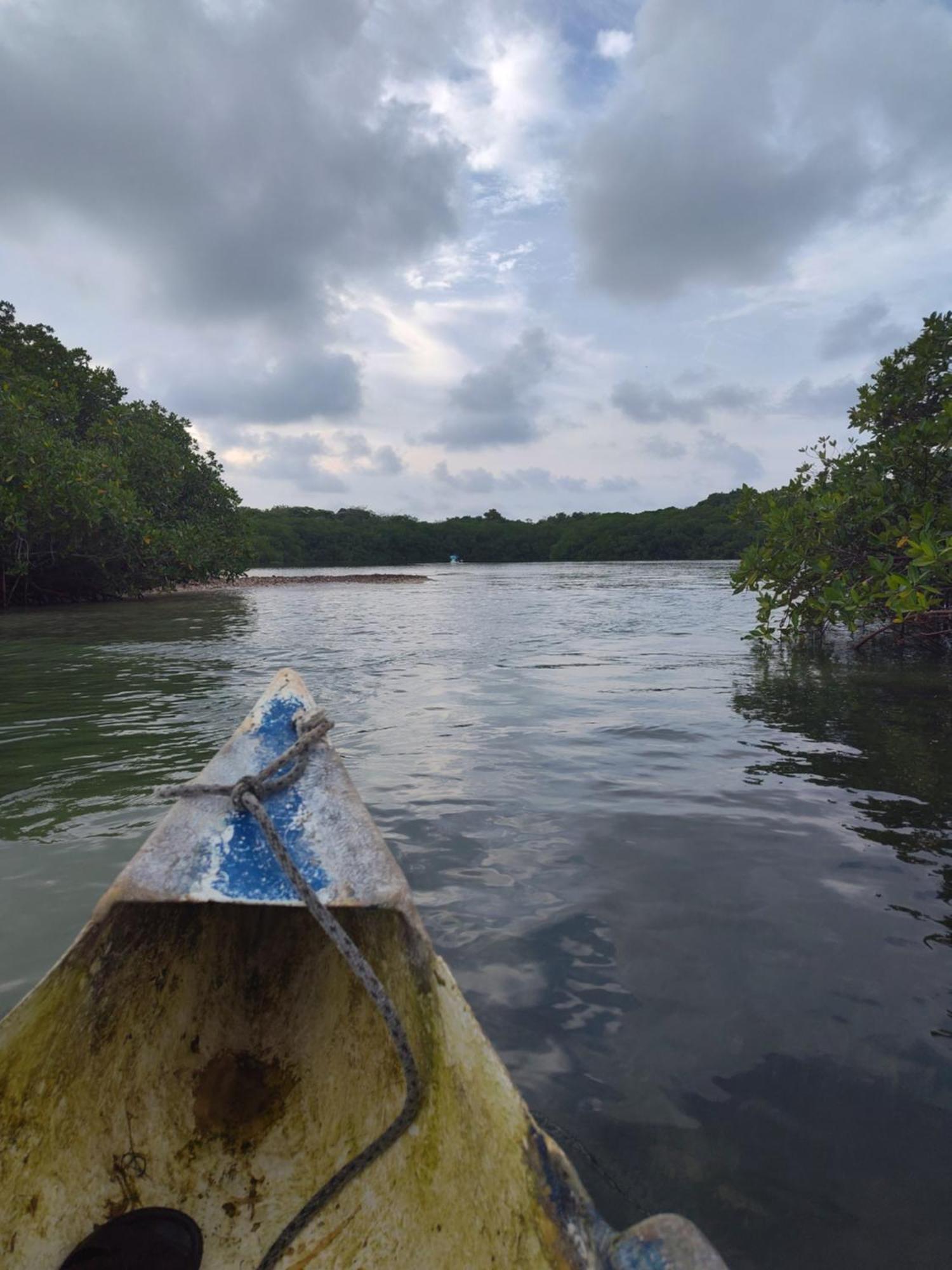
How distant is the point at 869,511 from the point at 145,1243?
395 inches

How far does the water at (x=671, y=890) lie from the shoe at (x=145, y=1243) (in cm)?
98

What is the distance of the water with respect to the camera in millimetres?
1916

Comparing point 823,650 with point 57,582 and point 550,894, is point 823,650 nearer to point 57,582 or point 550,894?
point 550,894

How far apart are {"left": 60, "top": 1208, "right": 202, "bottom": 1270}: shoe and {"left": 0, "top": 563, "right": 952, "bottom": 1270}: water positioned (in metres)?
0.98

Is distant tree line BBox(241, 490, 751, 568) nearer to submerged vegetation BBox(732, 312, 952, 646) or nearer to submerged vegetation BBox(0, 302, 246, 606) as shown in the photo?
submerged vegetation BBox(0, 302, 246, 606)

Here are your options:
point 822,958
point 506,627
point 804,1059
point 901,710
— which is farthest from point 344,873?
point 506,627

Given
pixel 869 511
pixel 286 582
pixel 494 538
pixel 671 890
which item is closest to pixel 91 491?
pixel 869 511

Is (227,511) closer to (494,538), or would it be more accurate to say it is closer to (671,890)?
(671,890)

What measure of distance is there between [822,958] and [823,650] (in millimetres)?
9700

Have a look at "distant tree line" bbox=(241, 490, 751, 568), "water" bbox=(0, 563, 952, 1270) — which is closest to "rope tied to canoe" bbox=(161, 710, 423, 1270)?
"water" bbox=(0, 563, 952, 1270)

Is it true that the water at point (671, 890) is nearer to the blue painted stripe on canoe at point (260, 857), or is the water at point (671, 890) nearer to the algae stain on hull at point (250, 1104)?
the algae stain on hull at point (250, 1104)

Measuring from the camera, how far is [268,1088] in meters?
2.22

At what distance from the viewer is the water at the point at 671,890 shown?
1.92 metres

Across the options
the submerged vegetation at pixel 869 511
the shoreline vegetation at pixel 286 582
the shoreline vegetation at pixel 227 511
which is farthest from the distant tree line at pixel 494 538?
the submerged vegetation at pixel 869 511
